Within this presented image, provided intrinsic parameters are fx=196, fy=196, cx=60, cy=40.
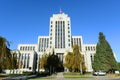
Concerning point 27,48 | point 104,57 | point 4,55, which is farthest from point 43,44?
point 4,55

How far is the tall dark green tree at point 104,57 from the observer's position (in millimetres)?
69250

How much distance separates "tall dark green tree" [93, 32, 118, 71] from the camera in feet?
227

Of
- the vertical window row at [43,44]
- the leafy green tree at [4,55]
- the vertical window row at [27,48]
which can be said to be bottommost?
the leafy green tree at [4,55]

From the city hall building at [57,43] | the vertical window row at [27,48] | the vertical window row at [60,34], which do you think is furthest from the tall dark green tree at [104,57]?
the vertical window row at [27,48]

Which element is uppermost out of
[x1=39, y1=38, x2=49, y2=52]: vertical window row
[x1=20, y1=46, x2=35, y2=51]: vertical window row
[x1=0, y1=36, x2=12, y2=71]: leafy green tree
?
[x1=39, y1=38, x2=49, y2=52]: vertical window row

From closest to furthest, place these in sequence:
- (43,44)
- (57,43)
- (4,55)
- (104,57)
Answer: (4,55) < (104,57) < (57,43) < (43,44)

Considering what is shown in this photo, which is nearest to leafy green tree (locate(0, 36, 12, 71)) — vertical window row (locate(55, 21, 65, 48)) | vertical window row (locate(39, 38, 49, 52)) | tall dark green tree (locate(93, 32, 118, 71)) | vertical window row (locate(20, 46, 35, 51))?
tall dark green tree (locate(93, 32, 118, 71))

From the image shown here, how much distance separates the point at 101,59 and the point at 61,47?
251 feet

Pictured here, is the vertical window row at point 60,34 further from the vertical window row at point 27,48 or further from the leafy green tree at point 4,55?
the leafy green tree at point 4,55

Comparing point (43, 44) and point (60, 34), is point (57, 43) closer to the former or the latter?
point (60, 34)

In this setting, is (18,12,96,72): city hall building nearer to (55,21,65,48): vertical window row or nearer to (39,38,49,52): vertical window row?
(55,21,65,48): vertical window row

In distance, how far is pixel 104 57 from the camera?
71062 mm

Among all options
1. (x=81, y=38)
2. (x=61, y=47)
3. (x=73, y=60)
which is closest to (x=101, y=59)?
(x=73, y=60)

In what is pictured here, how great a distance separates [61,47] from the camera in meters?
146
